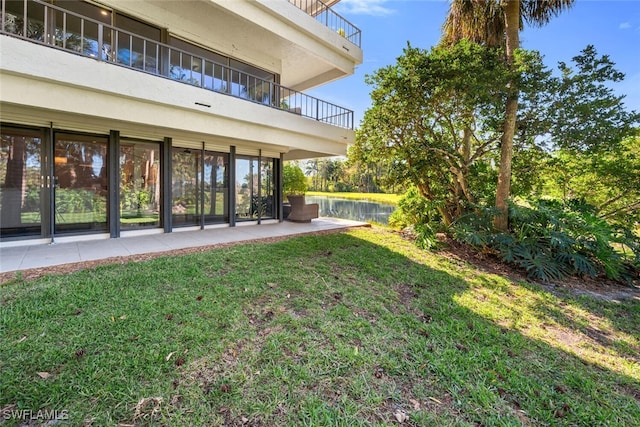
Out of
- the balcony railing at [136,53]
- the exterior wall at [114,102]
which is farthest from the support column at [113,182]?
the balcony railing at [136,53]

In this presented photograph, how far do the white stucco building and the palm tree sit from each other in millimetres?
3930

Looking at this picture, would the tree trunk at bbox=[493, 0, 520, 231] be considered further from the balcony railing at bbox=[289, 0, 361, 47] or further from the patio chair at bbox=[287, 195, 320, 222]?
the patio chair at bbox=[287, 195, 320, 222]

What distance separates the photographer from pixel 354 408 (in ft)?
6.81

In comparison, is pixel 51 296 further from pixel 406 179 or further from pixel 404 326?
pixel 406 179

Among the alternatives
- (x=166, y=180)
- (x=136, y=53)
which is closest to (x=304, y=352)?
(x=166, y=180)

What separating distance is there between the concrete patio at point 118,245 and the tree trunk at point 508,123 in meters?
5.15

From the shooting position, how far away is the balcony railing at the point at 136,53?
19.0ft

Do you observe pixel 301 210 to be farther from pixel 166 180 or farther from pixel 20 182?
pixel 20 182

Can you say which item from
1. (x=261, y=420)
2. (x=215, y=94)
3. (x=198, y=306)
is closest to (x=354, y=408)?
(x=261, y=420)

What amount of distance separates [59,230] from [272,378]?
717cm

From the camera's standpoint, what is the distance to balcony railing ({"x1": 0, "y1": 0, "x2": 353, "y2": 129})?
5.79m

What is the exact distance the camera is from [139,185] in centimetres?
781

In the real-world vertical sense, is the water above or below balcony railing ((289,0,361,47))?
below

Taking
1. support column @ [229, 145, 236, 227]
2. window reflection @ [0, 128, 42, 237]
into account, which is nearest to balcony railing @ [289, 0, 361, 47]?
support column @ [229, 145, 236, 227]
